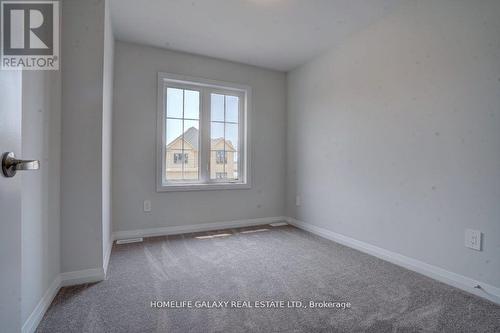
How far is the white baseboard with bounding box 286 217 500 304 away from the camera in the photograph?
1.72 meters

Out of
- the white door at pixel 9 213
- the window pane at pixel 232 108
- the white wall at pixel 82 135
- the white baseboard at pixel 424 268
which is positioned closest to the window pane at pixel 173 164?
the window pane at pixel 232 108

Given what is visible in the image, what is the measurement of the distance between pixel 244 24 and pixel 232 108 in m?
1.25

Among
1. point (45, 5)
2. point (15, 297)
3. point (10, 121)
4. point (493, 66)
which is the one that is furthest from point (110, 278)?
point (493, 66)

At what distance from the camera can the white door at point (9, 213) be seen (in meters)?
0.63

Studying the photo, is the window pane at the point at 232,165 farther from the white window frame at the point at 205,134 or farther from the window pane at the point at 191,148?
the window pane at the point at 191,148

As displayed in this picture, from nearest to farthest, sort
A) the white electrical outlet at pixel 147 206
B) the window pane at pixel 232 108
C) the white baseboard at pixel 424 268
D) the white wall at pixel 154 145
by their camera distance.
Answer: the white baseboard at pixel 424 268 < the white wall at pixel 154 145 < the white electrical outlet at pixel 147 206 < the window pane at pixel 232 108

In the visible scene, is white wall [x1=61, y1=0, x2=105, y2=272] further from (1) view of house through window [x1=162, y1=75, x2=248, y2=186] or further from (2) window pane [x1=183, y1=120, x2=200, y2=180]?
(2) window pane [x1=183, y1=120, x2=200, y2=180]

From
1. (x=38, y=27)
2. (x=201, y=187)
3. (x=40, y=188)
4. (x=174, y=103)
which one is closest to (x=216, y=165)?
(x=201, y=187)

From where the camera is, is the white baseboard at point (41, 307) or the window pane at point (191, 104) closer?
the white baseboard at point (41, 307)

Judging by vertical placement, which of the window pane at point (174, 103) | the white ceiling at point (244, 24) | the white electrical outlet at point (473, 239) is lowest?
the white electrical outlet at point (473, 239)

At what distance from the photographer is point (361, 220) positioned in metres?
2.66

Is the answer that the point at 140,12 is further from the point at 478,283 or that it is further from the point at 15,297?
the point at 478,283

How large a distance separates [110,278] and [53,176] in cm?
88

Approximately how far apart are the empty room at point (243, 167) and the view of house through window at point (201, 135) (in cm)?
2
